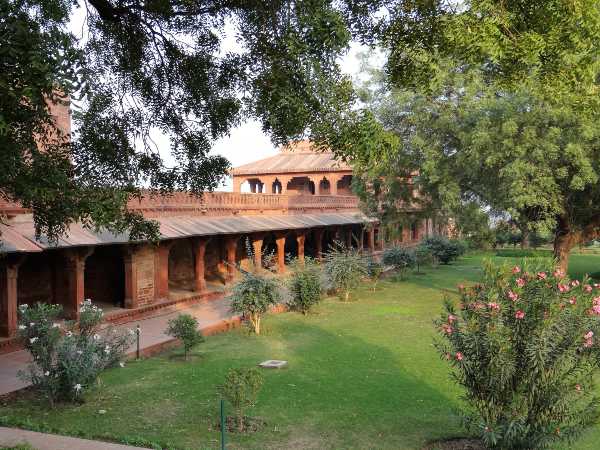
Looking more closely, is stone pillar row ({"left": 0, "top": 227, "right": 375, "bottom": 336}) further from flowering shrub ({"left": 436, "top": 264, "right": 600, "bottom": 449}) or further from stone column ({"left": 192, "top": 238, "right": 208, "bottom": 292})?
flowering shrub ({"left": 436, "top": 264, "right": 600, "bottom": 449})

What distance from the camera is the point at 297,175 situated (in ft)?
112

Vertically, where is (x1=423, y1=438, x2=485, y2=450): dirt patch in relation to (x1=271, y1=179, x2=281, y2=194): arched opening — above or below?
below

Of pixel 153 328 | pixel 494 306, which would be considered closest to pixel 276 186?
pixel 153 328

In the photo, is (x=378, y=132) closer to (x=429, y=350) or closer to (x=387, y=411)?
(x=387, y=411)

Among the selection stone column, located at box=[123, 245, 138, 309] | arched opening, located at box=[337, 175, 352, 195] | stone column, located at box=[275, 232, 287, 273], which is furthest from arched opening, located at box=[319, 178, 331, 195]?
stone column, located at box=[123, 245, 138, 309]

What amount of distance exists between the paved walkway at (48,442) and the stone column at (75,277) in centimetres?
723

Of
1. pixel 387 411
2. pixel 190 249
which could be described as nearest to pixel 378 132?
pixel 387 411

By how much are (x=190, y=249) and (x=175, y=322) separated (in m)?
10.1

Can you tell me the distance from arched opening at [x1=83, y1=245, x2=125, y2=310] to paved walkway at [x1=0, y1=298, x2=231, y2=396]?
7.26 feet

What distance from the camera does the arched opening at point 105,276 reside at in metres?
17.5

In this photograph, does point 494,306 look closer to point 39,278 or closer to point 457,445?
point 457,445

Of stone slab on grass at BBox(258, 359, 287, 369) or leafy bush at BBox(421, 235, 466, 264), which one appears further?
leafy bush at BBox(421, 235, 466, 264)

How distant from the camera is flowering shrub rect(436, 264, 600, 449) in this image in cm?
585

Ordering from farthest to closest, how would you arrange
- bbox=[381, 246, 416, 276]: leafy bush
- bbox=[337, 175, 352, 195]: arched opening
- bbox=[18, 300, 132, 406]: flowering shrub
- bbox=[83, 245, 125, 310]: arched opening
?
bbox=[337, 175, 352, 195]: arched opening, bbox=[381, 246, 416, 276]: leafy bush, bbox=[83, 245, 125, 310]: arched opening, bbox=[18, 300, 132, 406]: flowering shrub
